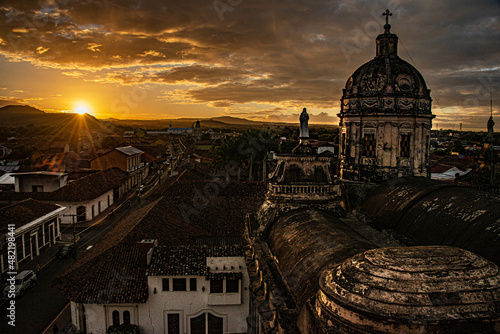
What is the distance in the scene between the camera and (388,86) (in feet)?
72.3

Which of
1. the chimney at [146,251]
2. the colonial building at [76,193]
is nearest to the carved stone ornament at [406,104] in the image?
the chimney at [146,251]

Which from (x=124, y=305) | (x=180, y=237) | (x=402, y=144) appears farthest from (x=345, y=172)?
(x=124, y=305)

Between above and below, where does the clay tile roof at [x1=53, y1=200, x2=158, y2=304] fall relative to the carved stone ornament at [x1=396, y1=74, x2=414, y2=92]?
below

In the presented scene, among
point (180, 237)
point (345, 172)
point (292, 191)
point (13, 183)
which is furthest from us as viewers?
point (13, 183)

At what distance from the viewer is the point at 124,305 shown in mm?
20312

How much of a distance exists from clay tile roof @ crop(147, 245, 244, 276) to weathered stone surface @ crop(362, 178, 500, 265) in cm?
852

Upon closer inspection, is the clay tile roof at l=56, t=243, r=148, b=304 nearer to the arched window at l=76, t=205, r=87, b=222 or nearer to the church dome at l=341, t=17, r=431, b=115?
the church dome at l=341, t=17, r=431, b=115

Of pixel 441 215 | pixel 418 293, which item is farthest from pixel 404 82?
pixel 418 293

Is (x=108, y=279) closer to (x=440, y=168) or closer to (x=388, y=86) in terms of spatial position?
(x=388, y=86)

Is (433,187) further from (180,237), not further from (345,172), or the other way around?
(180,237)

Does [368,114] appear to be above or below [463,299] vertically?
above

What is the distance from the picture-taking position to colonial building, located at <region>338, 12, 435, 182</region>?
2202 centimetres

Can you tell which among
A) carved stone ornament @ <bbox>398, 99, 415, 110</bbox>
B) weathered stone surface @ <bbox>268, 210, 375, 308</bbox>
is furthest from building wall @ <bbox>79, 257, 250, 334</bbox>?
carved stone ornament @ <bbox>398, 99, 415, 110</bbox>

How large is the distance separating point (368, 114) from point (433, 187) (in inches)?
292
